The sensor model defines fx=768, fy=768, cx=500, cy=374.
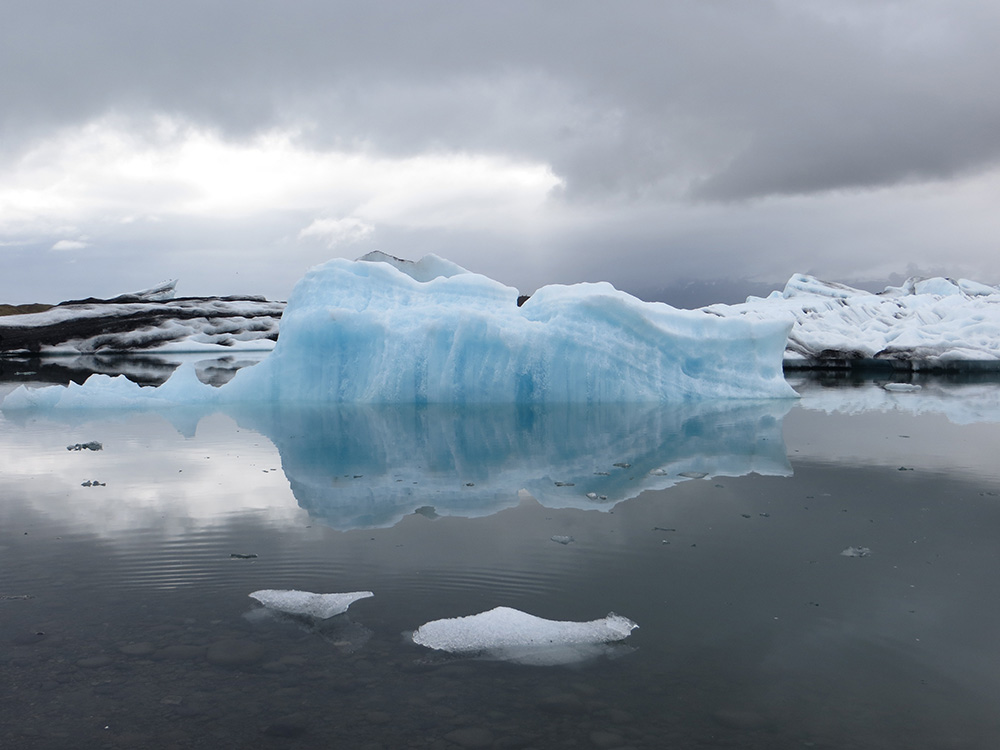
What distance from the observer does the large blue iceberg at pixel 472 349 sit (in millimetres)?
14188

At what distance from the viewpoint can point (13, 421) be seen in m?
12.3

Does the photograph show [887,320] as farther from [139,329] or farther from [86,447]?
[139,329]

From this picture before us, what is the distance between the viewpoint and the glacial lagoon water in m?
2.95

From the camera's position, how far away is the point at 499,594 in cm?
428

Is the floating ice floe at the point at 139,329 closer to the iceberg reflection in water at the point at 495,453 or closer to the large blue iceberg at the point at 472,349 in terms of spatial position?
the large blue iceberg at the point at 472,349

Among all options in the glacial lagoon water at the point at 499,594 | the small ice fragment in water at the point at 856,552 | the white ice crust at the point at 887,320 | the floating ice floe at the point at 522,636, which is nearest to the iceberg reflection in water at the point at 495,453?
the glacial lagoon water at the point at 499,594

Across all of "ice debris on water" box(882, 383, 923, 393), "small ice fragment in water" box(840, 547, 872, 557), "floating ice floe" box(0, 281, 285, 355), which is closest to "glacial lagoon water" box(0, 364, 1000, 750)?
"small ice fragment in water" box(840, 547, 872, 557)

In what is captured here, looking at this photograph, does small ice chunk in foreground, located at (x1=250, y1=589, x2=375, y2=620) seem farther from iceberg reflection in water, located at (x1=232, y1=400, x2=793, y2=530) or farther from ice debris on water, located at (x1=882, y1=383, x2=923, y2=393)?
ice debris on water, located at (x1=882, y1=383, x2=923, y2=393)

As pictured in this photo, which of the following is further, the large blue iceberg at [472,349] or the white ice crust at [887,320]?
the white ice crust at [887,320]

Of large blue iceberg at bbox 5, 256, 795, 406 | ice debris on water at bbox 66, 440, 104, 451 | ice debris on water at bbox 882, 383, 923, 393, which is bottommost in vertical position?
ice debris on water at bbox 882, 383, 923, 393

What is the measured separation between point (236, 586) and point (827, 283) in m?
38.4

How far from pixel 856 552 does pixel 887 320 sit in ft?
95.3

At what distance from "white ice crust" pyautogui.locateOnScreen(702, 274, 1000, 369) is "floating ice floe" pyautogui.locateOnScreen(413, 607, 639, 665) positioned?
20.3 meters

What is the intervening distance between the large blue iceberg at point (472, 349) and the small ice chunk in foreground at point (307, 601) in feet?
32.3
